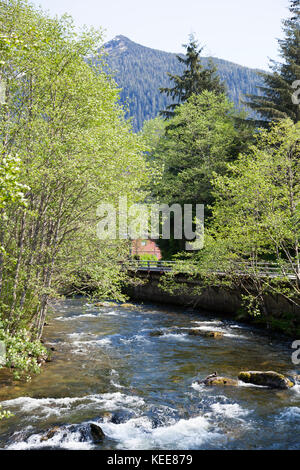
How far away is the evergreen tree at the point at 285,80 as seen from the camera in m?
32.1

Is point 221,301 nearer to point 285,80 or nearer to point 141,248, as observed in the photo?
point 285,80

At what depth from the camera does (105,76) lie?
1653 cm

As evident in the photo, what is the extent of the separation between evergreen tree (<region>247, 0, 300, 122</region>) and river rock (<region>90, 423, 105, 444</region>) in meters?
28.2

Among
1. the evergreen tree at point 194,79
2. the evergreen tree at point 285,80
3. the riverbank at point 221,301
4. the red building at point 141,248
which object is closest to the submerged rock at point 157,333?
the riverbank at point 221,301

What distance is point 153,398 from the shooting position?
12172 mm

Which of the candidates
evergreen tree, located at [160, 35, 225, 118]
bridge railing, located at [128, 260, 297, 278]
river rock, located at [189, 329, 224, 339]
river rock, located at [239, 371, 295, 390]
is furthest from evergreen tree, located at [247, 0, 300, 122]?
river rock, located at [239, 371, 295, 390]

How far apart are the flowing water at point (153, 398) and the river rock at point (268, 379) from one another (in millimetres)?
357

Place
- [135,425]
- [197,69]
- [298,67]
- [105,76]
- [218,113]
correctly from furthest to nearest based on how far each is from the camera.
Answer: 1. [197,69]
2. [218,113]
3. [298,67]
4. [105,76]
5. [135,425]

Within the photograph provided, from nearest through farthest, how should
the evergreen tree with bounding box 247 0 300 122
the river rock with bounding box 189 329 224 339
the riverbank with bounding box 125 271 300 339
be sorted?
1. the river rock with bounding box 189 329 224 339
2. the riverbank with bounding box 125 271 300 339
3. the evergreen tree with bounding box 247 0 300 122

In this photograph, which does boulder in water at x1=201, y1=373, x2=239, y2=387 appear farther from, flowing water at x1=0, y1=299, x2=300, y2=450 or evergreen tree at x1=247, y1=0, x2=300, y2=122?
evergreen tree at x1=247, y1=0, x2=300, y2=122

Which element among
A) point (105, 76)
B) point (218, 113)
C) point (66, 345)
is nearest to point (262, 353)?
point (66, 345)

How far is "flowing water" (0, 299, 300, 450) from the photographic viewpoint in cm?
953

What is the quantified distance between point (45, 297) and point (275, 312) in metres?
13.6
